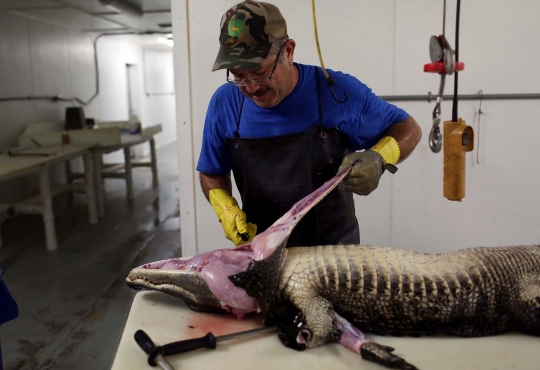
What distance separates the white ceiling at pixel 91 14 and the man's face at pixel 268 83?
4.93 metres

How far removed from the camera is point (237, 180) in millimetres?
2105

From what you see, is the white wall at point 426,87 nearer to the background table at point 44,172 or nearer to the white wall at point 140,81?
the background table at point 44,172

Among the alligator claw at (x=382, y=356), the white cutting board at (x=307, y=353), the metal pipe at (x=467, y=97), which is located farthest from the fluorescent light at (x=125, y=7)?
the alligator claw at (x=382, y=356)

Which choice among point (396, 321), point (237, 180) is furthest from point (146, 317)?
point (396, 321)

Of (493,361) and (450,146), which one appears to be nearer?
(493,361)

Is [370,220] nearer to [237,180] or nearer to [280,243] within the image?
[237,180]

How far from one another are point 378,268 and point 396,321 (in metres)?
0.18

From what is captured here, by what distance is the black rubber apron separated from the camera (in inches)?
75.0

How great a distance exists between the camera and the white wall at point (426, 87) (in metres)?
2.85

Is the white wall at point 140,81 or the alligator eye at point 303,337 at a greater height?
the white wall at point 140,81

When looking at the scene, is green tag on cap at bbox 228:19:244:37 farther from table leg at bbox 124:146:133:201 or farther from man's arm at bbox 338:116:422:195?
table leg at bbox 124:146:133:201

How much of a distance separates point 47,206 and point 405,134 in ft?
13.7

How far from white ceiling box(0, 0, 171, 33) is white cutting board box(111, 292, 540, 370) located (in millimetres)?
5467

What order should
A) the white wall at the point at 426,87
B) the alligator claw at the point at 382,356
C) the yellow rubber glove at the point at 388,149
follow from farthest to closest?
the white wall at the point at 426,87 → the yellow rubber glove at the point at 388,149 → the alligator claw at the point at 382,356
